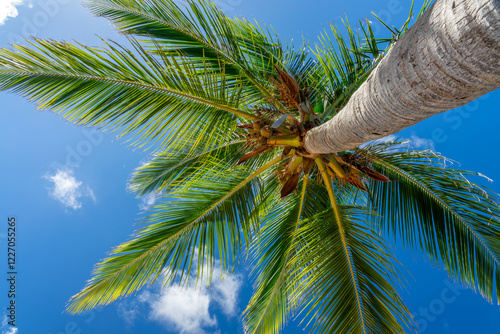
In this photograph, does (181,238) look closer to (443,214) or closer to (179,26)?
(179,26)

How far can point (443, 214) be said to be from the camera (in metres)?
4.21

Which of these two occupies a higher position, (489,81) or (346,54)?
(346,54)

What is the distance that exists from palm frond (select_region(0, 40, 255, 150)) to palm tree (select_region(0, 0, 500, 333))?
12 mm

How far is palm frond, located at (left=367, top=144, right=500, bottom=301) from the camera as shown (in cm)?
392

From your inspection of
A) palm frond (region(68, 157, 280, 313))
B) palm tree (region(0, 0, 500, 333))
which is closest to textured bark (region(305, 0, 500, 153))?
palm tree (region(0, 0, 500, 333))

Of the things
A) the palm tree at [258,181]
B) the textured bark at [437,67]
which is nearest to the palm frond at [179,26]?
the palm tree at [258,181]

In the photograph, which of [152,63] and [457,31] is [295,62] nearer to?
[152,63]

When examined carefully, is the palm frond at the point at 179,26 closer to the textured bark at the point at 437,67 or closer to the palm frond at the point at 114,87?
the palm frond at the point at 114,87

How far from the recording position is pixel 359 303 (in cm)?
365

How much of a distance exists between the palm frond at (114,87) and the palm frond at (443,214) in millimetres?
2585

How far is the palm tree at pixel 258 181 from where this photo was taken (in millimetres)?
3412

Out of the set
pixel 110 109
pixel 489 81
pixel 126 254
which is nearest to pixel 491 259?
pixel 489 81

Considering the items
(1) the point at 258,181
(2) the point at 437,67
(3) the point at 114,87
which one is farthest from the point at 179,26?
(2) the point at 437,67

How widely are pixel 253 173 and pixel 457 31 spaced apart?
3366 mm
